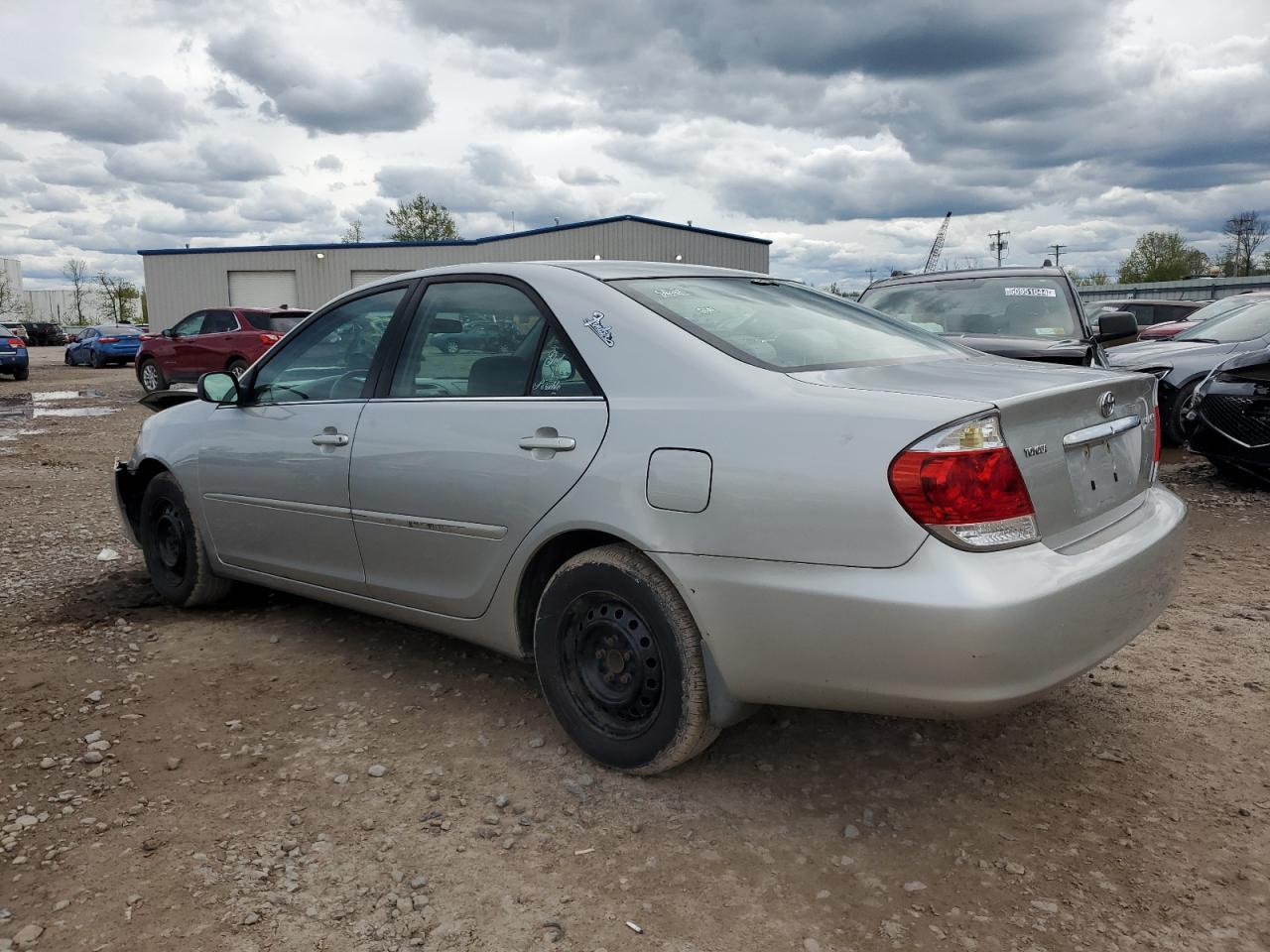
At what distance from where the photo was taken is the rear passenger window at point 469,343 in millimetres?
3287

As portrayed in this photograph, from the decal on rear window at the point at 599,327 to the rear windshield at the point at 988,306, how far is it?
4.56 meters

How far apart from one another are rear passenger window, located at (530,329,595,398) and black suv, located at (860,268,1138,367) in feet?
13.1

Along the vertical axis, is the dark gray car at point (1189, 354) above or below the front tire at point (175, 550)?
above

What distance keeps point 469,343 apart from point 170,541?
85.8 inches

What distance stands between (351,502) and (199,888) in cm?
150

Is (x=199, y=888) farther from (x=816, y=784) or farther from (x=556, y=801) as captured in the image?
(x=816, y=784)

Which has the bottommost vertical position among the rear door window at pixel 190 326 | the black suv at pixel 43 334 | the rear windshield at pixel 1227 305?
the rear windshield at pixel 1227 305

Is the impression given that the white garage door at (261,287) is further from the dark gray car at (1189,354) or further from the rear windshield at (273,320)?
the dark gray car at (1189,354)

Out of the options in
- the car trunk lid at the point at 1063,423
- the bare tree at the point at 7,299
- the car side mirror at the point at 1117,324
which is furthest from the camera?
the bare tree at the point at 7,299

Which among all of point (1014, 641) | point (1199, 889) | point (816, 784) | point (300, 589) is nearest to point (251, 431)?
point (300, 589)

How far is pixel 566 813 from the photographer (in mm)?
2803

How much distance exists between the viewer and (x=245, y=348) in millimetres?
17359

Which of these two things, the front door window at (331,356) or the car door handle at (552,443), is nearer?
the car door handle at (552,443)

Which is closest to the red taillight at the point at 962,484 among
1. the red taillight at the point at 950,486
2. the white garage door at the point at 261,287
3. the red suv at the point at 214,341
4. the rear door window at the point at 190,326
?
the red taillight at the point at 950,486
